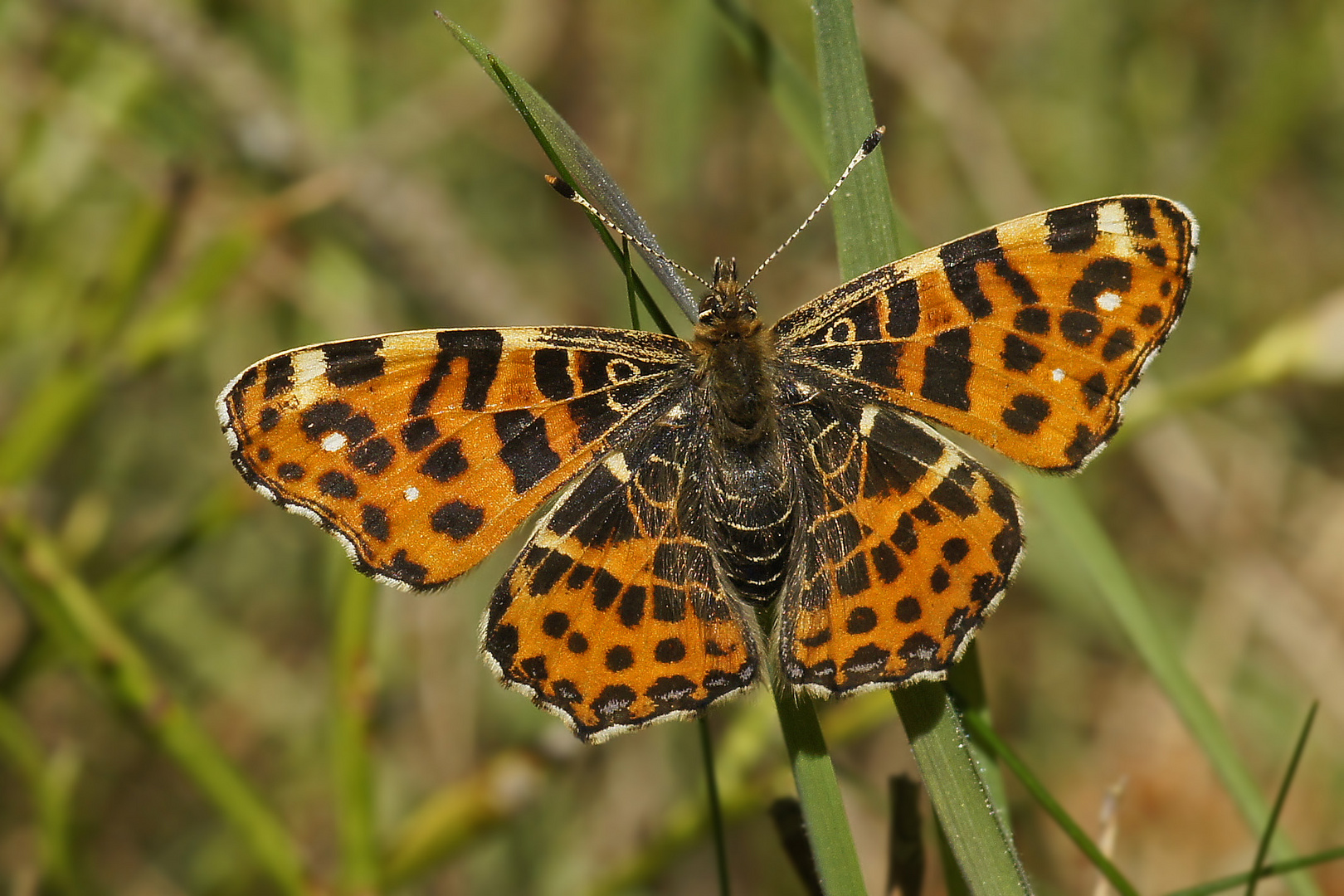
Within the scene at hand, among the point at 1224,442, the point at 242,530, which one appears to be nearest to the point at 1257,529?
the point at 1224,442

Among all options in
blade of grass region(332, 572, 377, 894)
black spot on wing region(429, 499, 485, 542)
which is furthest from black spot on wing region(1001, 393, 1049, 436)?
blade of grass region(332, 572, 377, 894)

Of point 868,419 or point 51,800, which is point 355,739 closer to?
point 51,800

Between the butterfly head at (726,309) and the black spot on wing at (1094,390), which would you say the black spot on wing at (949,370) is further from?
the butterfly head at (726,309)

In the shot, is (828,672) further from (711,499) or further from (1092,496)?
(1092,496)

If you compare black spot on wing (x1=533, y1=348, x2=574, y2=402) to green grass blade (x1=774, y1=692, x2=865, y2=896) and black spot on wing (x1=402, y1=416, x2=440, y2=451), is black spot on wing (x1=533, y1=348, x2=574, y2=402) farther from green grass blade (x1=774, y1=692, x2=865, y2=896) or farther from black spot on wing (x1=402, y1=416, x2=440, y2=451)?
green grass blade (x1=774, y1=692, x2=865, y2=896)

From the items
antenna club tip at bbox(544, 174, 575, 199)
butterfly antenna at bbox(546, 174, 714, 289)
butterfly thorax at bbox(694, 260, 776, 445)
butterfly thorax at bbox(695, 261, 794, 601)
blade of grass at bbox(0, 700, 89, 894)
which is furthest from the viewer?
blade of grass at bbox(0, 700, 89, 894)

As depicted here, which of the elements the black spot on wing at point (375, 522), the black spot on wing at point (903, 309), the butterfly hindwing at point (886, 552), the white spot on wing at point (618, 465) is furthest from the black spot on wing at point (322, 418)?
the black spot on wing at point (903, 309)

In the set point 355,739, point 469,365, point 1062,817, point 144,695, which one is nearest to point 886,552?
point 1062,817
